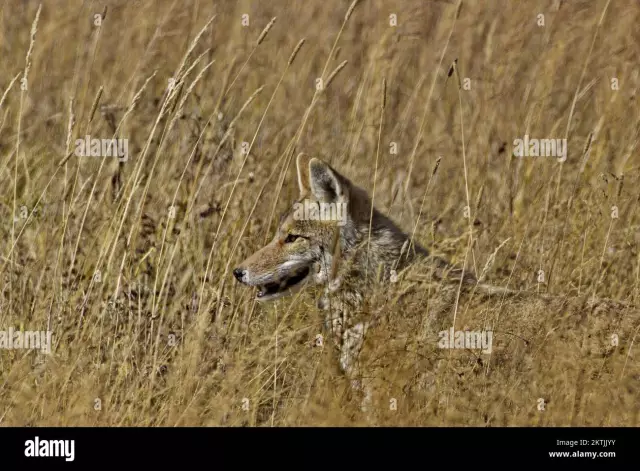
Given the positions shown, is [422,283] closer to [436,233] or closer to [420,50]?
[436,233]

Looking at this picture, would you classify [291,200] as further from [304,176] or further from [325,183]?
[325,183]

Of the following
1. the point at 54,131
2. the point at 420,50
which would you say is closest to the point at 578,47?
the point at 420,50

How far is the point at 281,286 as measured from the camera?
20.9ft

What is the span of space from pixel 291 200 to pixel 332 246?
1.92 ft

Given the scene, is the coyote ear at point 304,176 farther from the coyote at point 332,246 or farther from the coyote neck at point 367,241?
the coyote neck at point 367,241

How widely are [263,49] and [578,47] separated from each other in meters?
2.59

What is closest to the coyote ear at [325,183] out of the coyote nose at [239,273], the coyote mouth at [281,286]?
the coyote mouth at [281,286]

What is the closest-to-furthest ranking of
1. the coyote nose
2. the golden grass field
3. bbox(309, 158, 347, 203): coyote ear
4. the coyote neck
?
the golden grass field → the coyote nose → bbox(309, 158, 347, 203): coyote ear → the coyote neck

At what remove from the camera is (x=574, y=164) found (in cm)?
754

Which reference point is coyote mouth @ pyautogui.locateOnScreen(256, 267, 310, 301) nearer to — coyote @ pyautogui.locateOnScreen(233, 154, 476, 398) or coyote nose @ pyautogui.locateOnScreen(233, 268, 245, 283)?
coyote @ pyautogui.locateOnScreen(233, 154, 476, 398)

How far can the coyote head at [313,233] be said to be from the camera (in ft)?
21.1

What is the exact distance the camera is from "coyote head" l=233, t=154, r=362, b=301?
642cm

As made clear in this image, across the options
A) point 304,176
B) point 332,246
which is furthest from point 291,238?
point 304,176

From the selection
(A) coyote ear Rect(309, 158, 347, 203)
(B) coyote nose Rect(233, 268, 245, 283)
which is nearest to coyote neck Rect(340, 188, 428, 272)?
(A) coyote ear Rect(309, 158, 347, 203)
